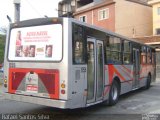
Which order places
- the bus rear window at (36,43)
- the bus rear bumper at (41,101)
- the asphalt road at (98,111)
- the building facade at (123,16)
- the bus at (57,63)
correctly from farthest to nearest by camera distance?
the building facade at (123,16)
the asphalt road at (98,111)
the bus rear window at (36,43)
the bus at (57,63)
the bus rear bumper at (41,101)

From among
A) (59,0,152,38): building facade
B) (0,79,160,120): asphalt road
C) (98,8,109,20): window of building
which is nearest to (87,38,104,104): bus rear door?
(0,79,160,120): asphalt road

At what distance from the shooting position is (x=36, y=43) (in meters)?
9.10

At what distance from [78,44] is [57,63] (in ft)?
2.99

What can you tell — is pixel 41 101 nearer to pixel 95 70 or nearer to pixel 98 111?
pixel 95 70

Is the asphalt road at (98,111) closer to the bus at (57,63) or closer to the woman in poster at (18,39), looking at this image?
the bus at (57,63)

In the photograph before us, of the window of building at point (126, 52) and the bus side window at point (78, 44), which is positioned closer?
the bus side window at point (78, 44)

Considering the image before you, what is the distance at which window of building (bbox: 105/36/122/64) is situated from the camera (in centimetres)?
1112

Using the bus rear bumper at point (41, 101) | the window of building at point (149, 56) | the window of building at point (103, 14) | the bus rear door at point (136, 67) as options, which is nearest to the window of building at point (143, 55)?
the window of building at point (149, 56)

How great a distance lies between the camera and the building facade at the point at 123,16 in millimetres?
40000

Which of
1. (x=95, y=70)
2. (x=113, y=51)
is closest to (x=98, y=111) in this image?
(x=95, y=70)

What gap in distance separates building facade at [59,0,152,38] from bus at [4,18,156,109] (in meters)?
29.6

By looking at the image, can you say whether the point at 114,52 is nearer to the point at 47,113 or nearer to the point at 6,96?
the point at 47,113

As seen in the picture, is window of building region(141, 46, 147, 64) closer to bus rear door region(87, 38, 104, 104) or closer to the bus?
the bus

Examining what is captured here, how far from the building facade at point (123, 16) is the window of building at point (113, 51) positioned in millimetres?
27431
